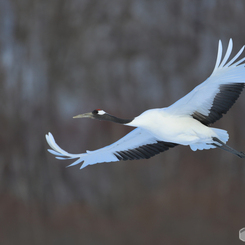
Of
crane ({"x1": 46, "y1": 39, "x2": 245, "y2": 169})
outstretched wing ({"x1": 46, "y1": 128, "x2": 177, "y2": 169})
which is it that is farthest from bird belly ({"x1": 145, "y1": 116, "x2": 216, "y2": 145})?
outstretched wing ({"x1": 46, "y1": 128, "x2": 177, "y2": 169})

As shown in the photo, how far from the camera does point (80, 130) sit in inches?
94.1

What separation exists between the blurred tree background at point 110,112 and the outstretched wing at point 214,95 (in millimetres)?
955

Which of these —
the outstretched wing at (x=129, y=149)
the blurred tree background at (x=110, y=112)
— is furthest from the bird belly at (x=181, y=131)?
the blurred tree background at (x=110, y=112)

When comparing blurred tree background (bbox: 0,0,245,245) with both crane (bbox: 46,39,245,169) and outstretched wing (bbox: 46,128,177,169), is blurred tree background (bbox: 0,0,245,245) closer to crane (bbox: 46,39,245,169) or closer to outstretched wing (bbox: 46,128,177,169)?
outstretched wing (bbox: 46,128,177,169)

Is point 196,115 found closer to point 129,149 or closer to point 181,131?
point 181,131

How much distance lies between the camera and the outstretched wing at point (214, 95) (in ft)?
3.98

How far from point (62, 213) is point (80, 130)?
23.5 inches

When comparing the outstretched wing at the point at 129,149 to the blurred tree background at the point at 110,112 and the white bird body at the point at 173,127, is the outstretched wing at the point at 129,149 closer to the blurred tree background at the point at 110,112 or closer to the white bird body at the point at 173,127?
the white bird body at the point at 173,127

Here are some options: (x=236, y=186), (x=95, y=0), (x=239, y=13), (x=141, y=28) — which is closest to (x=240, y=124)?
(x=236, y=186)

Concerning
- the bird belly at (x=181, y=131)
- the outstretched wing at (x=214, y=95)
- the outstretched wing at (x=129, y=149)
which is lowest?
the outstretched wing at (x=129, y=149)

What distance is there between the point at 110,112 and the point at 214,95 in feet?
3.68

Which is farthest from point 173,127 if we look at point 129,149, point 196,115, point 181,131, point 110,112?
point 110,112

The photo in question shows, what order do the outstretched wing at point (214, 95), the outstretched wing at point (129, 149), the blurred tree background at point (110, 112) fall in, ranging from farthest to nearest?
the blurred tree background at point (110, 112)
the outstretched wing at point (129, 149)
the outstretched wing at point (214, 95)

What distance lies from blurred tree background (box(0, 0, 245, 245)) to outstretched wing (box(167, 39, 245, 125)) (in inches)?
37.6
